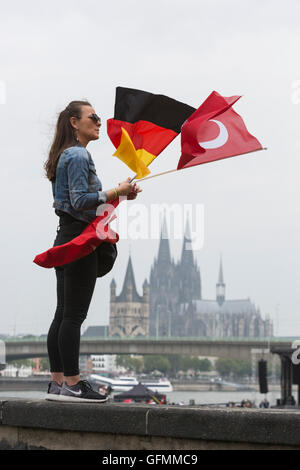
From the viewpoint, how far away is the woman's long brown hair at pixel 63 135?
14.8 feet

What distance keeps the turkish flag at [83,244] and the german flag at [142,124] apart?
412 mm

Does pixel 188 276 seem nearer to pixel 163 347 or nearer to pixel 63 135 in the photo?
pixel 163 347

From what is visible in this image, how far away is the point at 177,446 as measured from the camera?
3.50 meters

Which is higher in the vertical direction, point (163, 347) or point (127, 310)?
point (127, 310)

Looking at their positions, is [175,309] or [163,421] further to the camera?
[175,309]

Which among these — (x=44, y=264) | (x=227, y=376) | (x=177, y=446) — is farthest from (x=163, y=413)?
(x=227, y=376)

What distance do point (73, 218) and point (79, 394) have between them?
0.93 metres

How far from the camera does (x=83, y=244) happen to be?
166 inches

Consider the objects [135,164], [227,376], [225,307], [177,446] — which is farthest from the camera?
[225,307]

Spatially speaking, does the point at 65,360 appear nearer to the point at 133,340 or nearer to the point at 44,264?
the point at 44,264

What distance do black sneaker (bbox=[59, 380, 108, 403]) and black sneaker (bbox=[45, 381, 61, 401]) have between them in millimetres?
33

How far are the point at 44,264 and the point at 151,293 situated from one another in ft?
597

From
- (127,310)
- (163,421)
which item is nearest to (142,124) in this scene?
(163,421)
